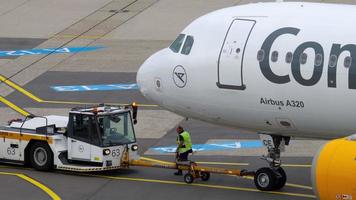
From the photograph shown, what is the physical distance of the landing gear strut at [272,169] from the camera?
1019 inches

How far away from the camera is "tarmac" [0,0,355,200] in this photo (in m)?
26.9

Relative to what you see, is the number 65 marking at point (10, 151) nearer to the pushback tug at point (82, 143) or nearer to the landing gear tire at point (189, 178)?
the pushback tug at point (82, 143)

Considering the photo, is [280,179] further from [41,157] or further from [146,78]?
[41,157]

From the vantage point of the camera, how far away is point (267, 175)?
1022 inches

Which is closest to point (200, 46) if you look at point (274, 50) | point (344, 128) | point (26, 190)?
point (274, 50)

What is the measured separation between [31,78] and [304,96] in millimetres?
22675

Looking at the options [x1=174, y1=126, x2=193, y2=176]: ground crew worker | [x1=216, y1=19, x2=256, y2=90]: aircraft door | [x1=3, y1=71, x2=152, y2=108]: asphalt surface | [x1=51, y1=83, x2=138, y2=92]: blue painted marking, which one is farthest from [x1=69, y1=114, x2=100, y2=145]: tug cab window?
[x1=51, y1=83, x2=138, y2=92]: blue painted marking

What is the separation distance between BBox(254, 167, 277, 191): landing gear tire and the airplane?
0.03m

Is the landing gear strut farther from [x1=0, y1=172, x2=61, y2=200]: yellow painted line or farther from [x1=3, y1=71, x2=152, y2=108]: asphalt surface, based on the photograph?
[x1=3, y1=71, x2=152, y2=108]: asphalt surface

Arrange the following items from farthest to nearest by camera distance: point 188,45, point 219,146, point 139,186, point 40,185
A: point 219,146, point 40,185, point 139,186, point 188,45

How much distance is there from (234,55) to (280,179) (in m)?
3.74

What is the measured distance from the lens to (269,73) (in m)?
24.2

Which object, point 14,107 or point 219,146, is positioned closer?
point 219,146

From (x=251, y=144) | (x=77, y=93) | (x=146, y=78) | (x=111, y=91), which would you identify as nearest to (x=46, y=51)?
(x=77, y=93)
